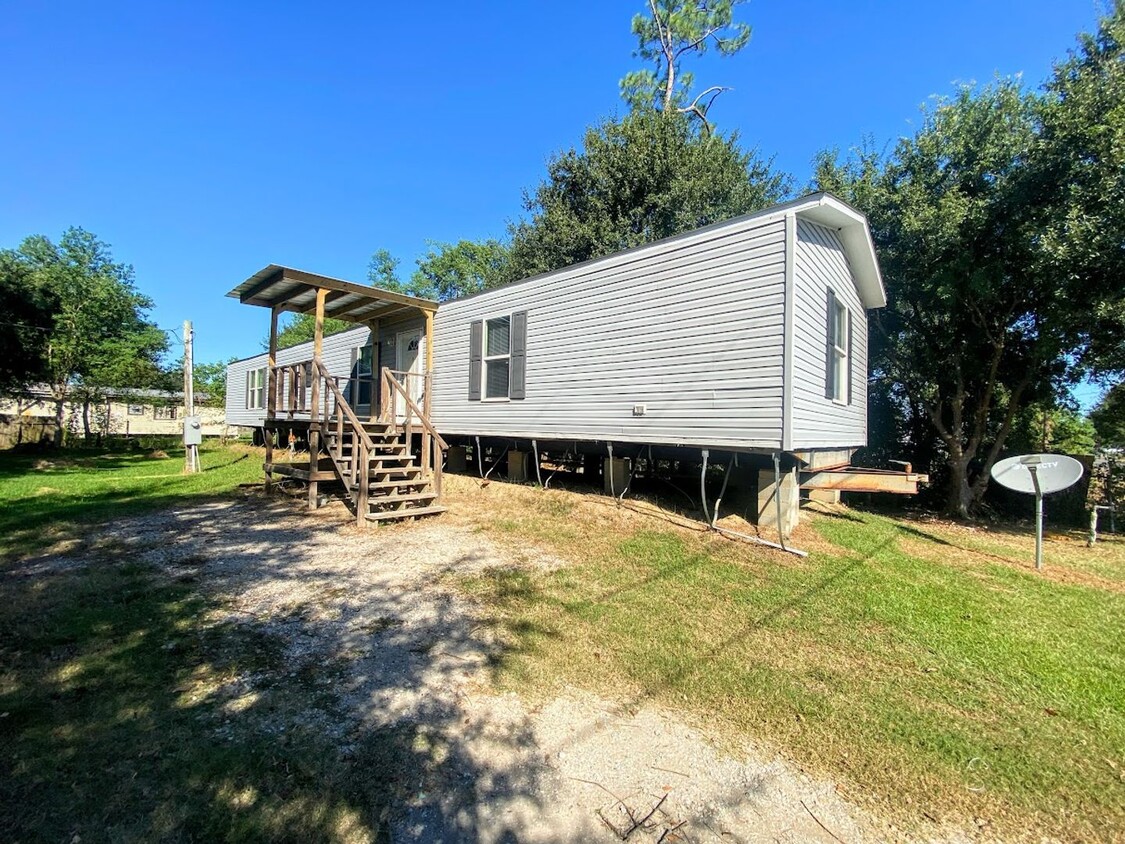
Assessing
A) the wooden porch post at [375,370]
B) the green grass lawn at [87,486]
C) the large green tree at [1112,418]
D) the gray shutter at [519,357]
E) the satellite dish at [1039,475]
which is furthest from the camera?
the wooden porch post at [375,370]

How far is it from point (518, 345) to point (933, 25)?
392 inches

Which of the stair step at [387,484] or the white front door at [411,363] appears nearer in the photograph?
the stair step at [387,484]

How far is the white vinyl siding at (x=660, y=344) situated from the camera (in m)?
6.13

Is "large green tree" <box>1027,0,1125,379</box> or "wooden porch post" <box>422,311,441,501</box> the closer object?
"large green tree" <box>1027,0,1125,379</box>

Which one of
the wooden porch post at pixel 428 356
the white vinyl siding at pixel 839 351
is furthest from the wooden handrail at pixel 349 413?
the white vinyl siding at pixel 839 351

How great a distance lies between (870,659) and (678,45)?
21793 mm

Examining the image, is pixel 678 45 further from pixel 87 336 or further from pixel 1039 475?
pixel 87 336

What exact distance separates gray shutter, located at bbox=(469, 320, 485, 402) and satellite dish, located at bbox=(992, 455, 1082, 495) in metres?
7.79

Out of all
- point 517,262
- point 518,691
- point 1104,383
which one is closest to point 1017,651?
point 518,691

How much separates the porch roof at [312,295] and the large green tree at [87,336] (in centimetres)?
1269

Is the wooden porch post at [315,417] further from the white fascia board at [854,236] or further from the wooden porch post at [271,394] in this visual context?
the white fascia board at [854,236]

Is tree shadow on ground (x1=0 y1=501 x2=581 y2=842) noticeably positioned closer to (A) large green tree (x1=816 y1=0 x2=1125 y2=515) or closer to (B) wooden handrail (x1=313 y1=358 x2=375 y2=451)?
(B) wooden handrail (x1=313 y1=358 x2=375 y2=451)

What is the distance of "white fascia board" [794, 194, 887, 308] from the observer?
20.6ft

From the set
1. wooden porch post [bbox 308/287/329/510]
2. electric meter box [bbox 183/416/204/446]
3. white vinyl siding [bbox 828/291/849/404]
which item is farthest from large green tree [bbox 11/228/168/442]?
white vinyl siding [bbox 828/291/849/404]
